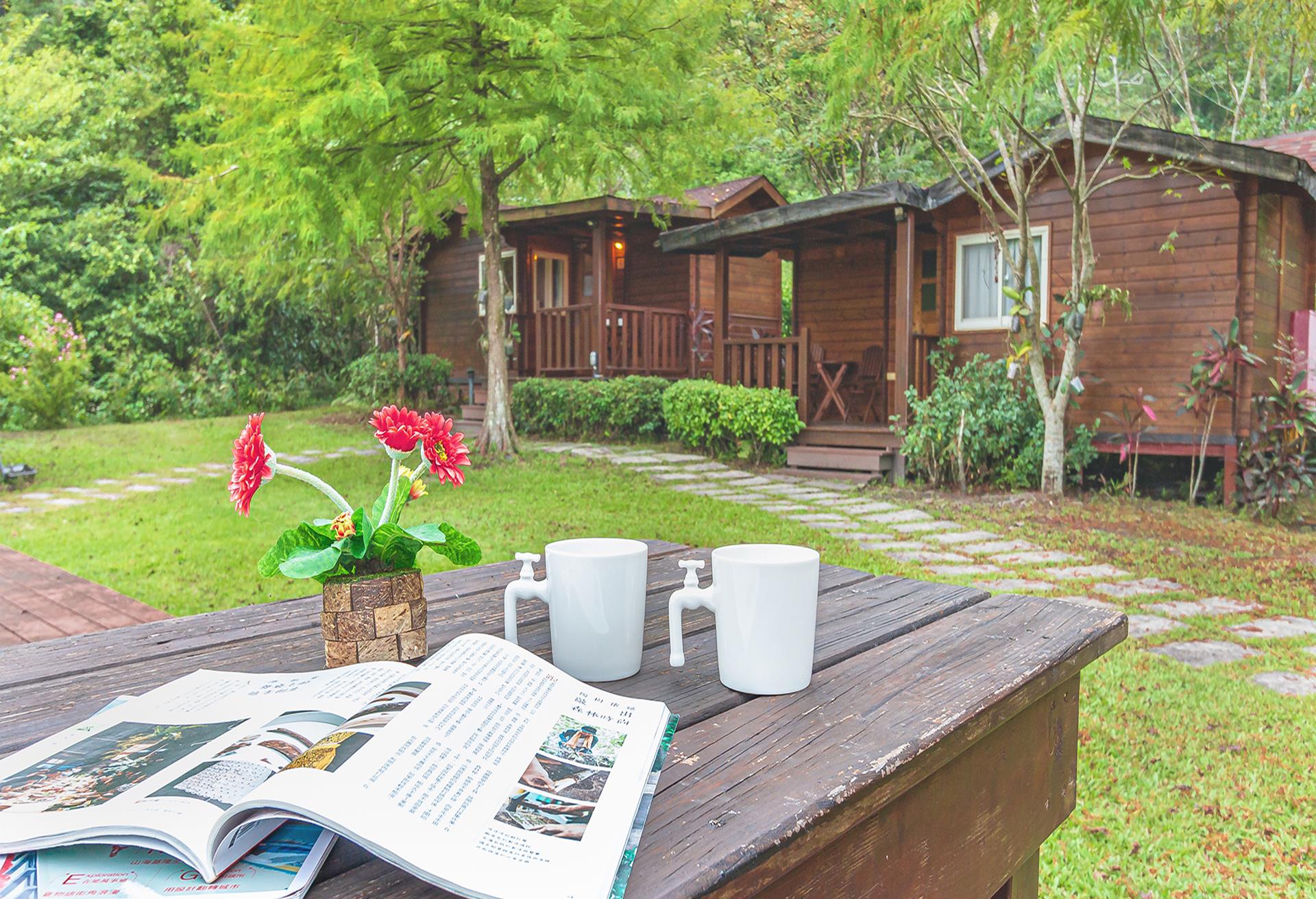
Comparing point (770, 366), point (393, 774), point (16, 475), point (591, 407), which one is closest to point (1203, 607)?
point (393, 774)

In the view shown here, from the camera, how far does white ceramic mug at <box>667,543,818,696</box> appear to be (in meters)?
1.12

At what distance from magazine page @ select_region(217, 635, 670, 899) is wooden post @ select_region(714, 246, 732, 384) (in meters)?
9.03

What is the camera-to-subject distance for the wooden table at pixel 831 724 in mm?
837

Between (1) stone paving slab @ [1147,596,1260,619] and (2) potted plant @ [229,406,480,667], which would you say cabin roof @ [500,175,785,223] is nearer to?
(1) stone paving slab @ [1147,596,1260,619]

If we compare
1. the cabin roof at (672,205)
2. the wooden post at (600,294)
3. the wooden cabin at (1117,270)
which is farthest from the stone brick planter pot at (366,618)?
the wooden post at (600,294)

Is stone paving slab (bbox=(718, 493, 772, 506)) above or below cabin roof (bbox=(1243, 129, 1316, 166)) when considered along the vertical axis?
below

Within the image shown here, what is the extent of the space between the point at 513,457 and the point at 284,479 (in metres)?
2.12

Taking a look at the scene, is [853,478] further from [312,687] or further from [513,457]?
[312,687]

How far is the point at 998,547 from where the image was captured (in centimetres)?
582

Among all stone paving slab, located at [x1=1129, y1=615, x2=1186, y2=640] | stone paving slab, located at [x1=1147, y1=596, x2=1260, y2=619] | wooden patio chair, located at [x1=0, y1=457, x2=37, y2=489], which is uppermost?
wooden patio chair, located at [x1=0, y1=457, x2=37, y2=489]

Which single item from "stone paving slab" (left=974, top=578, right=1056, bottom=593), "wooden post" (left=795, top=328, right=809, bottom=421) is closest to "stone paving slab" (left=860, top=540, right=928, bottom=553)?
"stone paving slab" (left=974, top=578, right=1056, bottom=593)

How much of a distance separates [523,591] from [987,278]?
895cm

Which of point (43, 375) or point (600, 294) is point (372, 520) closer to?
point (600, 294)

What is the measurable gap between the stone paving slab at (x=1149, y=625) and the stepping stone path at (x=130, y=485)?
5658mm
